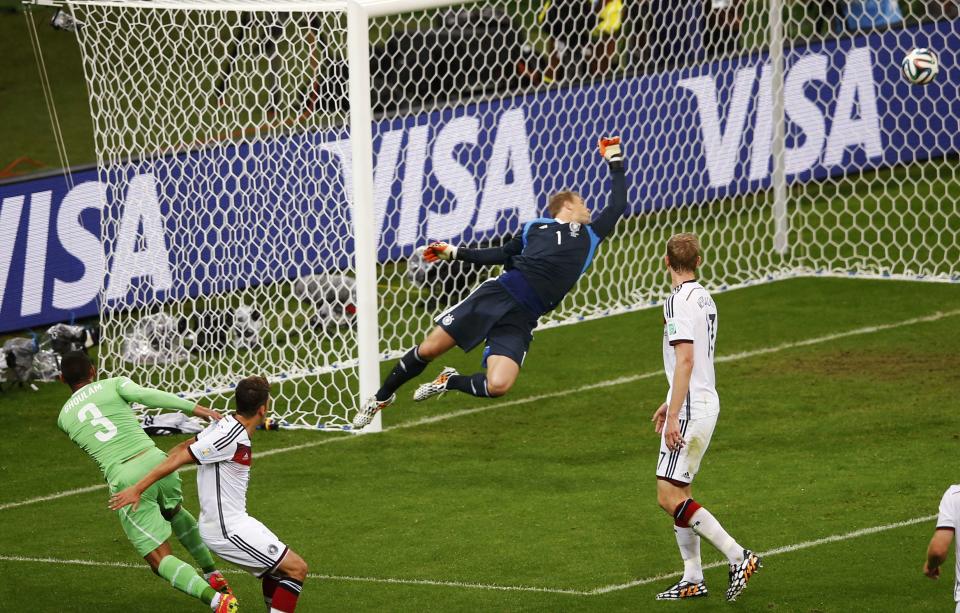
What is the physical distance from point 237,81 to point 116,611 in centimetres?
566

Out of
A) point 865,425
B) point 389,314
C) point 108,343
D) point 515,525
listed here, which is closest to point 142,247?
point 108,343

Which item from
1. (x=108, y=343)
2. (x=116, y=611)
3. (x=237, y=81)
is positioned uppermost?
(x=237, y=81)

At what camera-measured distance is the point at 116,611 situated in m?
8.47

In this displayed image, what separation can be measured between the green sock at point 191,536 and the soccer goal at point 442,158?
3312mm

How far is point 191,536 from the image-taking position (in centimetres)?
849

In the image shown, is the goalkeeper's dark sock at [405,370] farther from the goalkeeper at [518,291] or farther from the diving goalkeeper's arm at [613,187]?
the diving goalkeeper's arm at [613,187]

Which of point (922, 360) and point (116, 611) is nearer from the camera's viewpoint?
point (116, 611)

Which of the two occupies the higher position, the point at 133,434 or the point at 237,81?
the point at 237,81

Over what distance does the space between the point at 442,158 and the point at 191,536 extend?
6576 millimetres

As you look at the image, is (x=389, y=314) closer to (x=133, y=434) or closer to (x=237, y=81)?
(x=237, y=81)

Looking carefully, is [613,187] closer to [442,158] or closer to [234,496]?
[234,496]

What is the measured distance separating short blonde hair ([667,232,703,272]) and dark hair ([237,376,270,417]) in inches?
83.7

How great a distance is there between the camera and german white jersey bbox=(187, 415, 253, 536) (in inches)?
294

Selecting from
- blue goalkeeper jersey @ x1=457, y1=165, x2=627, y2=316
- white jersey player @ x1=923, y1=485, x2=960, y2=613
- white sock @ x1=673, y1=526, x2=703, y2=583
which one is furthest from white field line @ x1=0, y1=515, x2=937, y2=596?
white jersey player @ x1=923, y1=485, x2=960, y2=613
